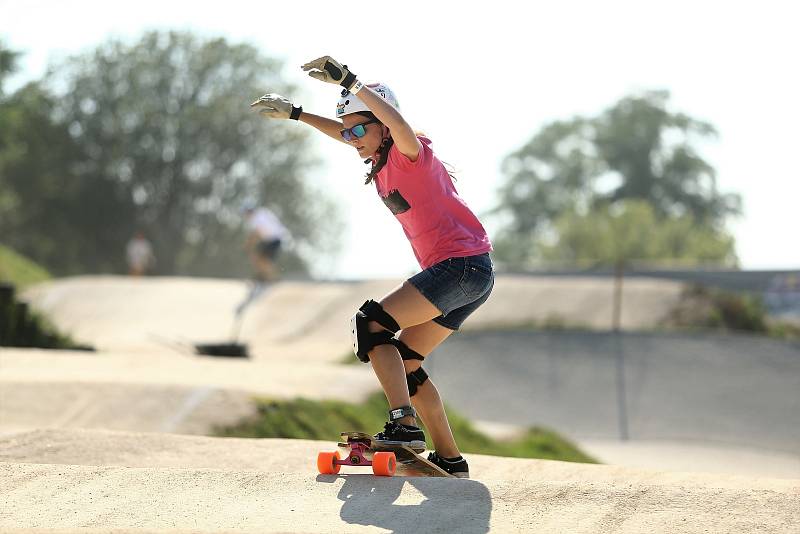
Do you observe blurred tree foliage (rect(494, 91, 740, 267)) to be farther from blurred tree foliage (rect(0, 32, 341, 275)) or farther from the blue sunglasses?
the blue sunglasses

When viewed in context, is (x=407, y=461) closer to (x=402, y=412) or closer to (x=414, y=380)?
(x=402, y=412)

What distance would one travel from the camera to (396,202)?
5.08 m

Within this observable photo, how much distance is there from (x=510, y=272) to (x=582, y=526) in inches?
726

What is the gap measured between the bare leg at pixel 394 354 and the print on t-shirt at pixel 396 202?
367mm

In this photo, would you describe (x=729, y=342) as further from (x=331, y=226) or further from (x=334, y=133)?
(x=331, y=226)

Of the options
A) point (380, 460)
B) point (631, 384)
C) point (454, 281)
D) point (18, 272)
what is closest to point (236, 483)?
point (380, 460)

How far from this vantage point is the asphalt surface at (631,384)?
44.9 ft

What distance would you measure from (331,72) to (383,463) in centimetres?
182

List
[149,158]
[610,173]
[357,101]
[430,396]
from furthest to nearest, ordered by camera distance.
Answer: [610,173], [149,158], [430,396], [357,101]

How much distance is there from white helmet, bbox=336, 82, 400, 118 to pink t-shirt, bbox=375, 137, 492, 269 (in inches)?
9.2

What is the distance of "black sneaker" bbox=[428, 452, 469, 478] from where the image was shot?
525 centimetres

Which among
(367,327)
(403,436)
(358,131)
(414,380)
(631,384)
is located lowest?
(631,384)

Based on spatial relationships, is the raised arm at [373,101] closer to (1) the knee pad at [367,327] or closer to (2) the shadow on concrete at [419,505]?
(1) the knee pad at [367,327]

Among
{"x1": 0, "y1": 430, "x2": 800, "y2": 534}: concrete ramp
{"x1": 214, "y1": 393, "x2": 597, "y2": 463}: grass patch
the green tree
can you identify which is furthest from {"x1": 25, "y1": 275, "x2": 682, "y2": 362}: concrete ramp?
the green tree
